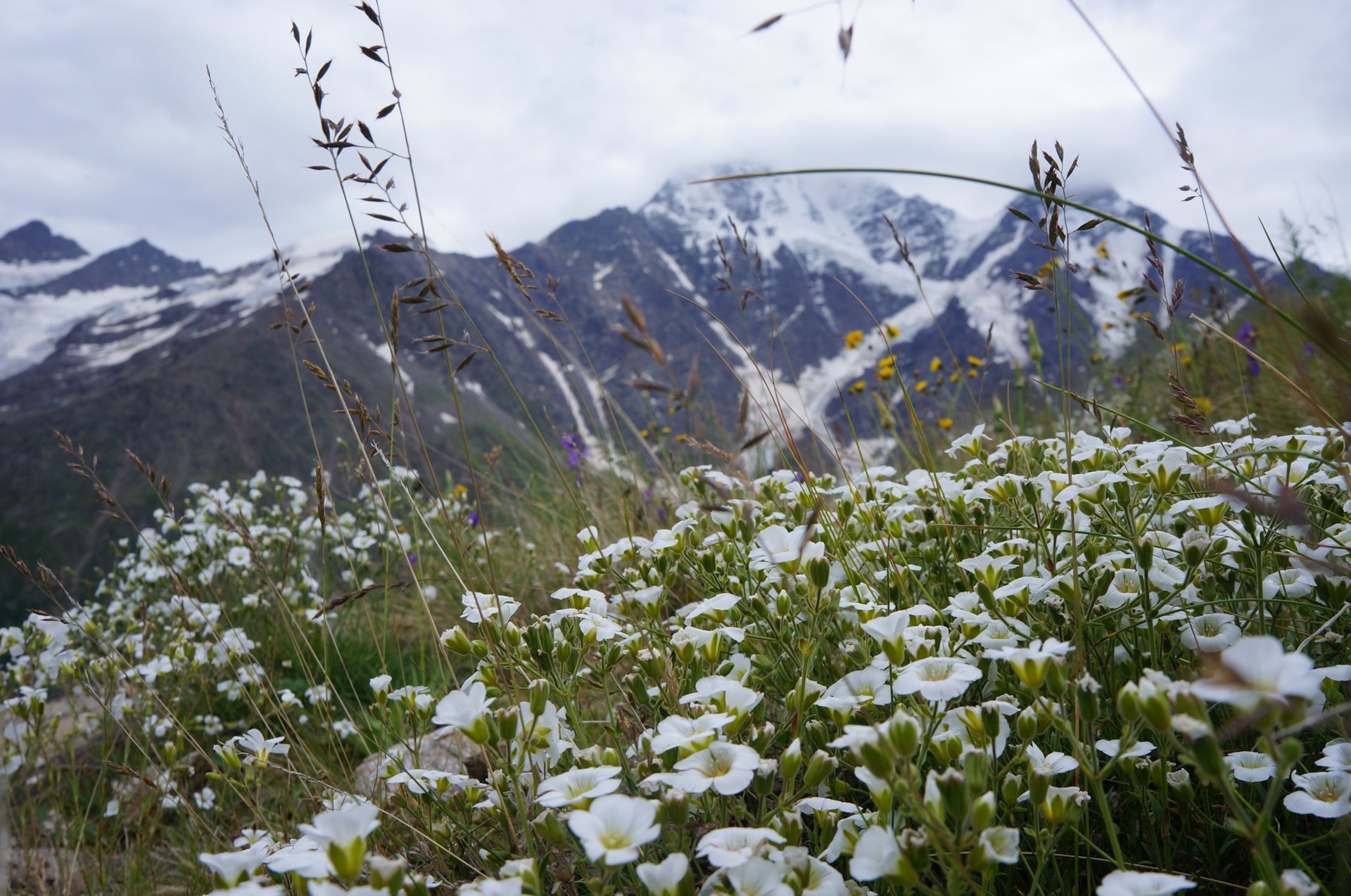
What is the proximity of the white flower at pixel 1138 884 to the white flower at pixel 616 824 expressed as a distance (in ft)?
1.73

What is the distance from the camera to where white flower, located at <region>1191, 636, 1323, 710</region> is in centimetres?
67

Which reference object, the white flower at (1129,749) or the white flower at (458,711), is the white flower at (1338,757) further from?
the white flower at (458,711)

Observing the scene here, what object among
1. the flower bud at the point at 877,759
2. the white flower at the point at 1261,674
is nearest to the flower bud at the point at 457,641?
the flower bud at the point at 877,759

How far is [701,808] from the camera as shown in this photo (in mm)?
1276

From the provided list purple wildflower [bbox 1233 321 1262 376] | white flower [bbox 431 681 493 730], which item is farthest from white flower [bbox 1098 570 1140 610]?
purple wildflower [bbox 1233 321 1262 376]

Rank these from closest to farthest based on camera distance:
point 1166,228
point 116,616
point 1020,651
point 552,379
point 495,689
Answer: point 1020,651 < point 495,689 < point 116,616 < point 552,379 < point 1166,228

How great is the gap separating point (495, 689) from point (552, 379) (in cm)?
10058

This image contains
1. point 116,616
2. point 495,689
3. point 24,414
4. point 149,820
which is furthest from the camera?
point 24,414

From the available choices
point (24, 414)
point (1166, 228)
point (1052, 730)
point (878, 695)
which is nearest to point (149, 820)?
point (878, 695)

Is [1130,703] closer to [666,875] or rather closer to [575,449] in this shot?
[666,875]

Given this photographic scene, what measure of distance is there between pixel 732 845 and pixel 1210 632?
105 cm

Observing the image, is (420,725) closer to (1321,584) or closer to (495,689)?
(495,689)

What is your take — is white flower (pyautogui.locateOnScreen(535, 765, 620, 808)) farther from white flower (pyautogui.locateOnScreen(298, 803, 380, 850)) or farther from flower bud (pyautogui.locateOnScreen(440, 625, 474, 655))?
flower bud (pyautogui.locateOnScreen(440, 625, 474, 655))

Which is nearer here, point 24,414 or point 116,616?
point 116,616
